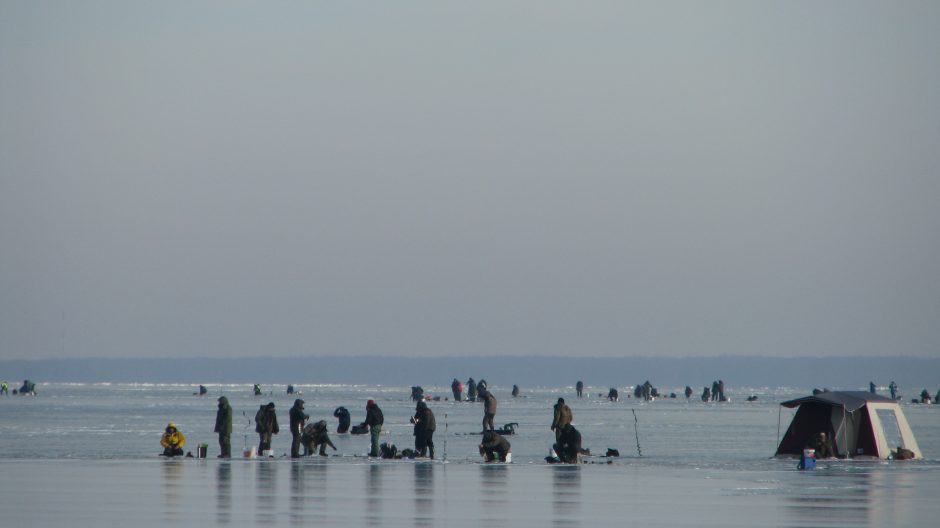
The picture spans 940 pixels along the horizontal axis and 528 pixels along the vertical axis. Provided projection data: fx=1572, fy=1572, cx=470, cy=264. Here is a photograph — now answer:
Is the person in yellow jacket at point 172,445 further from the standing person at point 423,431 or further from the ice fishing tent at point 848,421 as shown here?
the ice fishing tent at point 848,421

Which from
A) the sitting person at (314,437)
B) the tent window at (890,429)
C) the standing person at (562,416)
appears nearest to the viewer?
the sitting person at (314,437)

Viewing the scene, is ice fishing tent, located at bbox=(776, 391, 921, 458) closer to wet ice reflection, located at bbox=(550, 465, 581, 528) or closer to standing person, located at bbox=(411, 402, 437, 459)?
wet ice reflection, located at bbox=(550, 465, 581, 528)

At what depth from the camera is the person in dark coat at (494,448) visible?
1517 inches

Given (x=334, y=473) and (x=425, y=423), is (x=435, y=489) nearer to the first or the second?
(x=334, y=473)

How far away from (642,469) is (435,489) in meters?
9.01

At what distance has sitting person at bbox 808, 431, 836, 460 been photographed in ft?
133

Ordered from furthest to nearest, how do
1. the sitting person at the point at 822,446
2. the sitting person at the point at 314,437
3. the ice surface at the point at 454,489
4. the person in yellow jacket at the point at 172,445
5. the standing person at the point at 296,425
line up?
the sitting person at the point at 822,446, the sitting person at the point at 314,437, the person in yellow jacket at the point at 172,445, the standing person at the point at 296,425, the ice surface at the point at 454,489

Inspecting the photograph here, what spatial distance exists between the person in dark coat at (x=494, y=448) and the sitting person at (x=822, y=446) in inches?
321

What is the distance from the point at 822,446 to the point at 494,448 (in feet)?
28.6

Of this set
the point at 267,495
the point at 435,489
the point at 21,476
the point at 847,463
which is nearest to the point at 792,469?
the point at 847,463

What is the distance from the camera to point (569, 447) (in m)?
38.1

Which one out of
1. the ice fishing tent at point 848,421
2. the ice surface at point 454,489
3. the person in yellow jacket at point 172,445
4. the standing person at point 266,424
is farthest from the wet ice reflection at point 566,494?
the person in yellow jacket at point 172,445

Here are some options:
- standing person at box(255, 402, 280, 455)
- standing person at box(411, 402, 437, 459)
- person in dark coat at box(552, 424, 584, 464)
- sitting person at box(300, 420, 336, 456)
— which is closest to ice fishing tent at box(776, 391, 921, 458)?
person in dark coat at box(552, 424, 584, 464)

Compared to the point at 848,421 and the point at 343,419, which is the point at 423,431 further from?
the point at 343,419
